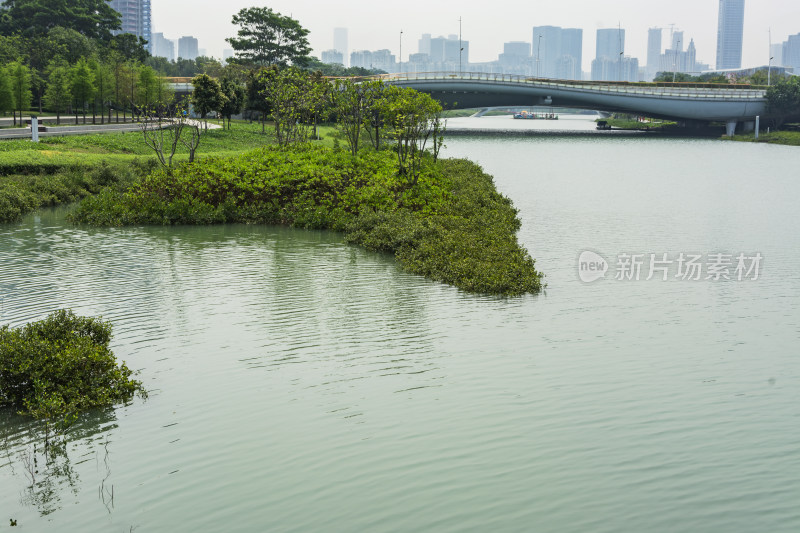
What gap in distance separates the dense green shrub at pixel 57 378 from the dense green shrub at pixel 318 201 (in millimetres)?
8872

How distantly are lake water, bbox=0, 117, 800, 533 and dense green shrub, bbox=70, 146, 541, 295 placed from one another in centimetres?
132

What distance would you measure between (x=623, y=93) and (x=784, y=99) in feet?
43.5

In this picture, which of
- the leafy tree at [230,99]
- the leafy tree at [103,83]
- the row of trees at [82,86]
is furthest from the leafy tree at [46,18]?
the leafy tree at [230,99]

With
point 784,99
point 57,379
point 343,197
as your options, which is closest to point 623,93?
point 784,99

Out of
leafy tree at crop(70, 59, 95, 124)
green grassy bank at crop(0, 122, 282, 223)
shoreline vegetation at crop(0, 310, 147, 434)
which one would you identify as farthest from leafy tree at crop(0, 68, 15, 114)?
shoreline vegetation at crop(0, 310, 147, 434)

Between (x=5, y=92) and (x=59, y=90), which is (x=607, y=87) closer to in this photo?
(x=59, y=90)

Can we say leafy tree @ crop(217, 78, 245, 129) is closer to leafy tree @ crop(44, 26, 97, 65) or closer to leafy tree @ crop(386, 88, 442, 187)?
leafy tree @ crop(44, 26, 97, 65)

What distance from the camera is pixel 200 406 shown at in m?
8.83

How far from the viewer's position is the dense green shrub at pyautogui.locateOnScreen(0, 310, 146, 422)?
846 centimetres

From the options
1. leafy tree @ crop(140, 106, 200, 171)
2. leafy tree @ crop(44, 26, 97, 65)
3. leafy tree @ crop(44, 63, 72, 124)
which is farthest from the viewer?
leafy tree @ crop(44, 26, 97, 65)

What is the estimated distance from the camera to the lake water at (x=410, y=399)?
680cm

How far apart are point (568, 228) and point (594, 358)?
11.0 metres

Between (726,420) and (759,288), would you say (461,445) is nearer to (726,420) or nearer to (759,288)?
(726,420)

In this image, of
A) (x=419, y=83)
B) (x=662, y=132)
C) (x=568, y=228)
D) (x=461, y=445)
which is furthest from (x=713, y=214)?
(x=662, y=132)
